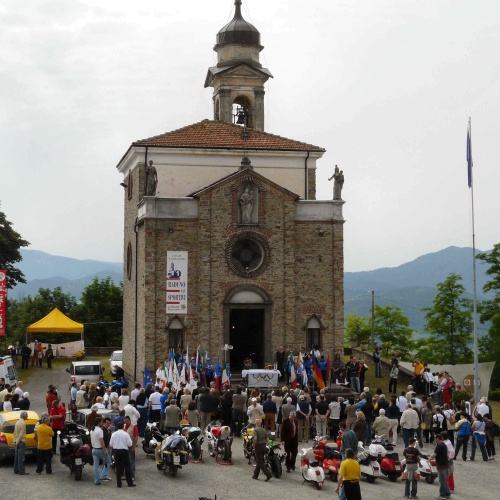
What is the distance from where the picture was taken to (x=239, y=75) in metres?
45.1

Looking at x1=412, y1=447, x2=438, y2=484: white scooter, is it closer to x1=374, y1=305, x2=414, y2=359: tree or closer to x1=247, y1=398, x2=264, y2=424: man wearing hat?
x1=247, y1=398, x2=264, y2=424: man wearing hat

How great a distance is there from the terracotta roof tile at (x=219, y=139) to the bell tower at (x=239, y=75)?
8.21 feet

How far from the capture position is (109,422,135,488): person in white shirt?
2025 cm

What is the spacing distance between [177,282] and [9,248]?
62.9 ft

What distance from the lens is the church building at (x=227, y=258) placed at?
123 feet

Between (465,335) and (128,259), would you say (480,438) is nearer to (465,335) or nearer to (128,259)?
(128,259)

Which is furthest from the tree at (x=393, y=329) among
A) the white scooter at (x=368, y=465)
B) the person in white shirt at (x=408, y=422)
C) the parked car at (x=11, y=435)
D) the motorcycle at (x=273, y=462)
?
the parked car at (x=11, y=435)

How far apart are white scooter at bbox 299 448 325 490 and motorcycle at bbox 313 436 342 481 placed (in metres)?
0.34

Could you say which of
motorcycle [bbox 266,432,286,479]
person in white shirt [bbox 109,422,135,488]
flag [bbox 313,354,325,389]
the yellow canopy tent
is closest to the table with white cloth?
flag [bbox 313,354,325,389]

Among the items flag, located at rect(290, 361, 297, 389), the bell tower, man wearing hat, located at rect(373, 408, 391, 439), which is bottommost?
man wearing hat, located at rect(373, 408, 391, 439)

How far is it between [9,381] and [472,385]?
17.2 metres

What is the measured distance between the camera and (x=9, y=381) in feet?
113

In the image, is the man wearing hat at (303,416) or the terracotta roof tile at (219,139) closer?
the man wearing hat at (303,416)

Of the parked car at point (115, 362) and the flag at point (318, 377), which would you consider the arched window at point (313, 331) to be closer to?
the flag at point (318, 377)
